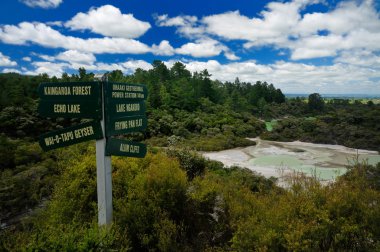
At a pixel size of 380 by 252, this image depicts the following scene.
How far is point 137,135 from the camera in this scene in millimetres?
33750

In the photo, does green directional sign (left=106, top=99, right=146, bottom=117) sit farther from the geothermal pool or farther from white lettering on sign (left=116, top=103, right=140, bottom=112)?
the geothermal pool

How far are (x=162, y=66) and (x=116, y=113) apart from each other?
6033cm

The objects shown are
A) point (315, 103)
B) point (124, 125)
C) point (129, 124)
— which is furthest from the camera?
point (315, 103)

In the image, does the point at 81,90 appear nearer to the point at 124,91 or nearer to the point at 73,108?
the point at 73,108

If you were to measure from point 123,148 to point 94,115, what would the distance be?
601 millimetres

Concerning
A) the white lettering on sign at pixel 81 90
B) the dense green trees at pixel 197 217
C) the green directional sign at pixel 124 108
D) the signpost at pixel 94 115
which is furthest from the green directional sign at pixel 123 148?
the dense green trees at pixel 197 217

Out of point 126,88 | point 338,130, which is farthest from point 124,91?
point 338,130

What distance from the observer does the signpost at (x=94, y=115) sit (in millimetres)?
3568

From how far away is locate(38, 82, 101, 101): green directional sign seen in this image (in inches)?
140

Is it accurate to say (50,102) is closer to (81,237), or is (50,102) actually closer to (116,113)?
(116,113)

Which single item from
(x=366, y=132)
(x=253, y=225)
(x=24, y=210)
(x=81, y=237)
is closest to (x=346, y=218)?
(x=253, y=225)

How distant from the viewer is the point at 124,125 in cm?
392

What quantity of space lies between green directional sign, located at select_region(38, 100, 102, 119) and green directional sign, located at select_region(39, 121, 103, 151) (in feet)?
0.44

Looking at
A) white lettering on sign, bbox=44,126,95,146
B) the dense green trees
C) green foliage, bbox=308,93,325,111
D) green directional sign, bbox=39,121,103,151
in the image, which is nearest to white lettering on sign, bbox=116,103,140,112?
green directional sign, bbox=39,121,103,151
